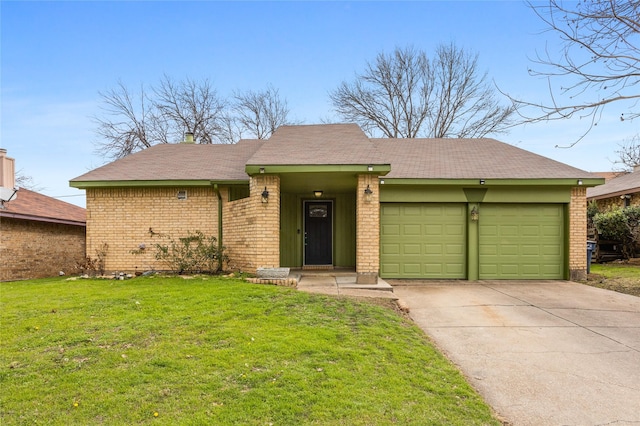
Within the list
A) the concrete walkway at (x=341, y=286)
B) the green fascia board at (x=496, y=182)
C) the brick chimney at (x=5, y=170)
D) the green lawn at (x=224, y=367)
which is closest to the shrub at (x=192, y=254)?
the concrete walkway at (x=341, y=286)

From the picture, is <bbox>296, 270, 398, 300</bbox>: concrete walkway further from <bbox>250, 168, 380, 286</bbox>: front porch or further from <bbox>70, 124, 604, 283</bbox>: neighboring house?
<bbox>70, 124, 604, 283</bbox>: neighboring house

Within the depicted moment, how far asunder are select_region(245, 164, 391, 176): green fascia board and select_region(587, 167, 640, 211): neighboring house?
11.7 meters

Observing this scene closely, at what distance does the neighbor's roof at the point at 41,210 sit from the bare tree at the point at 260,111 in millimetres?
12459

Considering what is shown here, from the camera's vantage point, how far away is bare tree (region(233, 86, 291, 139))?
24203mm

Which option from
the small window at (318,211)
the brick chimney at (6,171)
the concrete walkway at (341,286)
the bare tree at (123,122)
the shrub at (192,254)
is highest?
the bare tree at (123,122)

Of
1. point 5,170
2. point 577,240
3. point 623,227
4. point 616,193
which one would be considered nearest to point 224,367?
point 577,240

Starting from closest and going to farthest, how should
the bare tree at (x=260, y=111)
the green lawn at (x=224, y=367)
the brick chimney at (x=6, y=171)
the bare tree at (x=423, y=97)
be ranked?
the green lawn at (x=224, y=367) < the brick chimney at (x=6, y=171) < the bare tree at (x=423, y=97) < the bare tree at (x=260, y=111)

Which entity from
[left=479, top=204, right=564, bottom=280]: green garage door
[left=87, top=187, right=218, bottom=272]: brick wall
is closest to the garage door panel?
[left=479, top=204, right=564, bottom=280]: green garage door

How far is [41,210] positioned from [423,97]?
20653 millimetres

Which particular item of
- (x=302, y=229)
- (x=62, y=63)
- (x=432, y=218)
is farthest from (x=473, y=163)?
(x=62, y=63)

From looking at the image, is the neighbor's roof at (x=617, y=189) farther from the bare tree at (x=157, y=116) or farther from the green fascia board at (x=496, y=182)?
the bare tree at (x=157, y=116)

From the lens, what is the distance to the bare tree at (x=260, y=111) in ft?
79.4

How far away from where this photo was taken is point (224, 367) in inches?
132

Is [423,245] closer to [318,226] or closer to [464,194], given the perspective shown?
[464,194]
